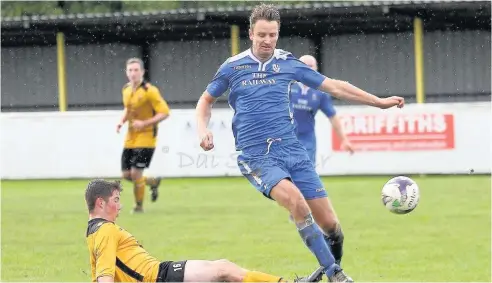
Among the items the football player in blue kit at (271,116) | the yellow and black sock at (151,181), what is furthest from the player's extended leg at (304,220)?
the yellow and black sock at (151,181)

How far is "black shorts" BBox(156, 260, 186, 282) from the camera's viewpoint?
726 centimetres

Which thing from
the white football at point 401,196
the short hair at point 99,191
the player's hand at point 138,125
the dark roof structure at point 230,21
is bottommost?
the white football at point 401,196

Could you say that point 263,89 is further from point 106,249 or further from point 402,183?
point 106,249

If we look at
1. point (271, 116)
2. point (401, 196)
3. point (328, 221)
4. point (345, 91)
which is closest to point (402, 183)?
point (401, 196)

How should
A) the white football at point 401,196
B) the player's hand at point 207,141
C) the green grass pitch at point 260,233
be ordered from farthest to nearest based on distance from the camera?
the green grass pitch at point 260,233 < the white football at point 401,196 < the player's hand at point 207,141

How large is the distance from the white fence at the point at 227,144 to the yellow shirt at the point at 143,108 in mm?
7143

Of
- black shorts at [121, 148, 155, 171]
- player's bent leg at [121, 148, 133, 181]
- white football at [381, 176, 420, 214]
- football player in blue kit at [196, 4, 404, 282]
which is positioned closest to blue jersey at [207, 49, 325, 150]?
football player in blue kit at [196, 4, 404, 282]

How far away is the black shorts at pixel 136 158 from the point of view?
1680 cm

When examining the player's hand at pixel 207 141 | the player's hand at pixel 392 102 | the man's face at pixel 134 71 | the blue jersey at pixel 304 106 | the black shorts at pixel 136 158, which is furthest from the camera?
the black shorts at pixel 136 158

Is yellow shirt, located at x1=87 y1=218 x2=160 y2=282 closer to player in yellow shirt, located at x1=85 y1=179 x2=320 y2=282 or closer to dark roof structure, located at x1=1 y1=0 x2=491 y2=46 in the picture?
player in yellow shirt, located at x1=85 y1=179 x2=320 y2=282

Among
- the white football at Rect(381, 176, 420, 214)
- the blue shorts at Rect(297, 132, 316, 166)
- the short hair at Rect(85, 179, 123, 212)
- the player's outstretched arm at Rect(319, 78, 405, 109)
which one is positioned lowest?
the white football at Rect(381, 176, 420, 214)

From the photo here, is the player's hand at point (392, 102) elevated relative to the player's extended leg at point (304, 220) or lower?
elevated

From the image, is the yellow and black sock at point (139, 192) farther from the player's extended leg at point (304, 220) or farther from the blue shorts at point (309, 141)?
the player's extended leg at point (304, 220)

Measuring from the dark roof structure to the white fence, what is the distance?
23.9 ft
